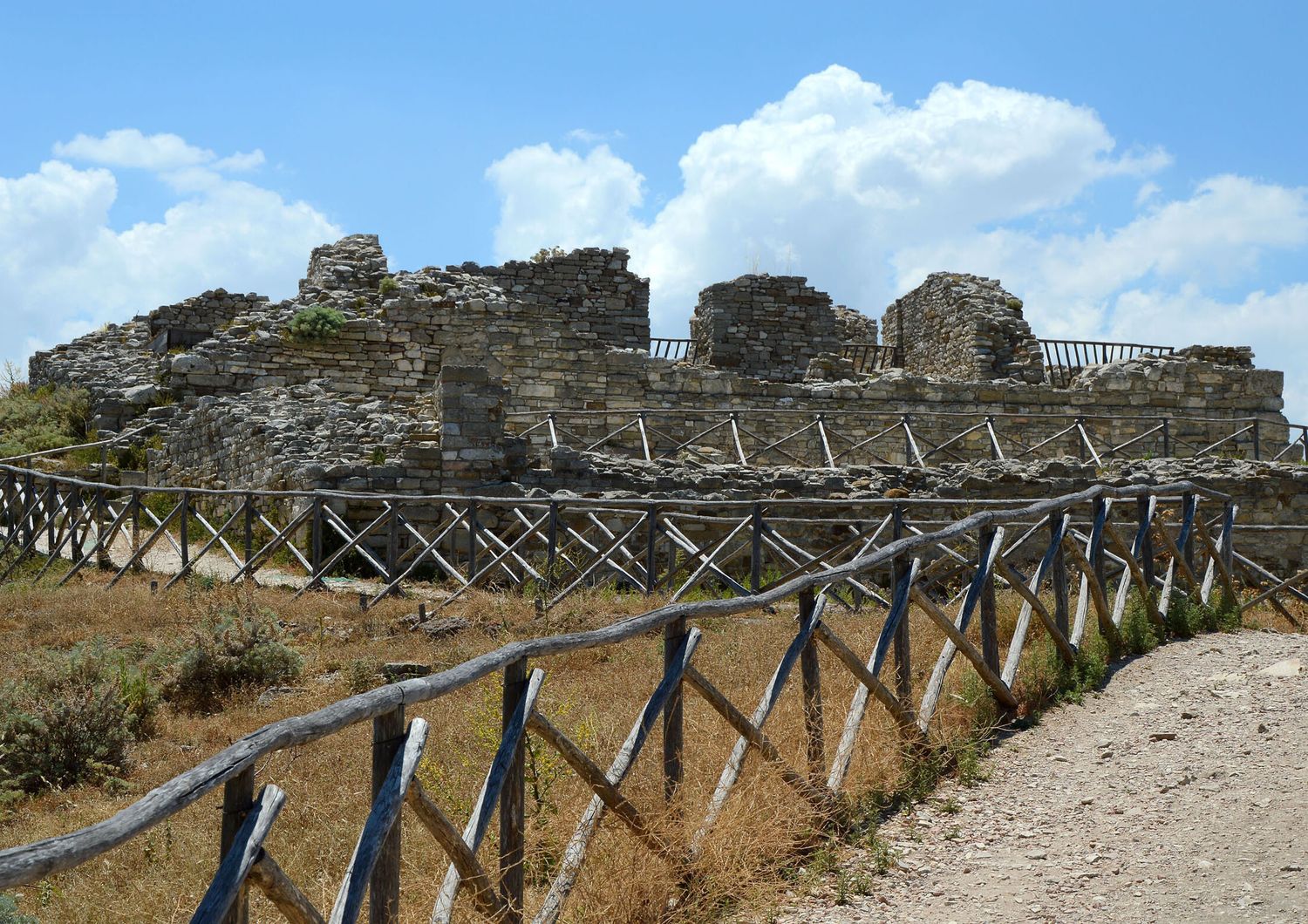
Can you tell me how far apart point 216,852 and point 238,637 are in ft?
12.4

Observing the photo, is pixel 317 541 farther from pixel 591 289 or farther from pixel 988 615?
pixel 591 289

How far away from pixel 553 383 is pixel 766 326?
5649mm

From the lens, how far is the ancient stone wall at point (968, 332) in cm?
2281

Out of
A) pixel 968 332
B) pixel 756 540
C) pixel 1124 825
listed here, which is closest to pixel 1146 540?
pixel 756 540

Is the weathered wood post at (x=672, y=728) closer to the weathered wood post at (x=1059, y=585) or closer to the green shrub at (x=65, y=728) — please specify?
the weathered wood post at (x=1059, y=585)

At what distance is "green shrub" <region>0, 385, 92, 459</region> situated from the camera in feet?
63.0

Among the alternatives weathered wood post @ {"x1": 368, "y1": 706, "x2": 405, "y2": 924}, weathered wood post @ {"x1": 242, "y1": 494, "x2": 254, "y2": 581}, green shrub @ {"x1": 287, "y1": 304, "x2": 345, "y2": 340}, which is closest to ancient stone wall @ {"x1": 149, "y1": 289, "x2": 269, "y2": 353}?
green shrub @ {"x1": 287, "y1": 304, "x2": 345, "y2": 340}

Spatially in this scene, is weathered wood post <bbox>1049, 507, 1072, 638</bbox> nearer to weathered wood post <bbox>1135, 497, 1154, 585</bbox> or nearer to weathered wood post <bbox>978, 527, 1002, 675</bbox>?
weathered wood post <bbox>978, 527, 1002, 675</bbox>

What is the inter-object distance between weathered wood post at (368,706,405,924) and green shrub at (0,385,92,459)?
18063mm

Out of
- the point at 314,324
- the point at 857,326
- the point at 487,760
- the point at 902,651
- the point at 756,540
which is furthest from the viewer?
the point at 857,326

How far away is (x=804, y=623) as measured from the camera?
5.39 metres

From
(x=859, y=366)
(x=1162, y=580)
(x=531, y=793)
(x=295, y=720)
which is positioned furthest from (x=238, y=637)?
(x=859, y=366)

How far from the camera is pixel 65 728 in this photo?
300 inches

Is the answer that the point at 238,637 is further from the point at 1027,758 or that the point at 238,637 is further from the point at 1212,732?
the point at 1212,732
